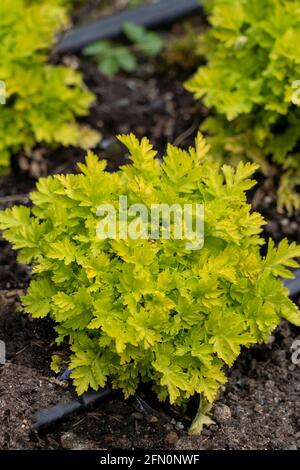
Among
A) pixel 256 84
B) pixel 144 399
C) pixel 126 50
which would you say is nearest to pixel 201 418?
pixel 144 399

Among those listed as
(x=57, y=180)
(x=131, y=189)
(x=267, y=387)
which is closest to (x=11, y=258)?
(x=57, y=180)

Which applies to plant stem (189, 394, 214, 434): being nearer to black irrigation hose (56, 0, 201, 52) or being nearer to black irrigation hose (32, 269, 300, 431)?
black irrigation hose (32, 269, 300, 431)

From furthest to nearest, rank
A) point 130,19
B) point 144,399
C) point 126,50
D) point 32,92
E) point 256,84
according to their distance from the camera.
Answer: point 130,19 < point 126,50 < point 32,92 < point 256,84 < point 144,399

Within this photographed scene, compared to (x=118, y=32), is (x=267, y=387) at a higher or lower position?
lower

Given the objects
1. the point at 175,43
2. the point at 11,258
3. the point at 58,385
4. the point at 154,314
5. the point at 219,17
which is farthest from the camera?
the point at 175,43

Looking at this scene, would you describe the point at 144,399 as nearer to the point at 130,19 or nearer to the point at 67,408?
the point at 67,408

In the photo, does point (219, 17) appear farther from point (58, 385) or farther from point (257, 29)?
point (58, 385)

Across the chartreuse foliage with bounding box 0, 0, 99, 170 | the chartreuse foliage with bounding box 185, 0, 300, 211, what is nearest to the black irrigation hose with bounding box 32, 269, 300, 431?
the chartreuse foliage with bounding box 185, 0, 300, 211
